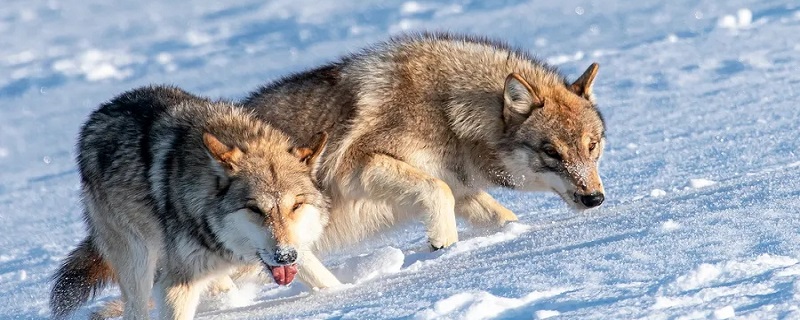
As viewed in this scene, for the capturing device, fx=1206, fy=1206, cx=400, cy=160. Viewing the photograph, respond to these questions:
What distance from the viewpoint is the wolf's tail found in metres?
6.71

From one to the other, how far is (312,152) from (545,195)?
2.84m

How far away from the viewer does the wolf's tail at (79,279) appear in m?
6.71

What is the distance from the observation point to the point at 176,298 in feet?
19.3

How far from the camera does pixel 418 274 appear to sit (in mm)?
6117

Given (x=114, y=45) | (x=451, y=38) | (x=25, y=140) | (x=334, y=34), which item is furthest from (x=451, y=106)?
(x=114, y=45)

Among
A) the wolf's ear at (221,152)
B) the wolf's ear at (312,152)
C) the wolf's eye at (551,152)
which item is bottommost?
the wolf's eye at (551,152)

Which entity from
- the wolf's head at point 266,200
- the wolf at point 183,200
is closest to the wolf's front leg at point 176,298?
the wolf at point 183,200

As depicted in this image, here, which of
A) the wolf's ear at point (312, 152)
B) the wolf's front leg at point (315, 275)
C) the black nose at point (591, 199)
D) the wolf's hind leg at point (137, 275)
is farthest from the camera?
the black nose at point (591, 199)

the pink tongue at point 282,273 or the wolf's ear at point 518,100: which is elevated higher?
the wolf's ear at point 518,100

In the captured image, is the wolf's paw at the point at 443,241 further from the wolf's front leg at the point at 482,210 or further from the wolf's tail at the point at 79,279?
the wolf's tail at the point at 79,279

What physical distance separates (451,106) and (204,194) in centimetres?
177

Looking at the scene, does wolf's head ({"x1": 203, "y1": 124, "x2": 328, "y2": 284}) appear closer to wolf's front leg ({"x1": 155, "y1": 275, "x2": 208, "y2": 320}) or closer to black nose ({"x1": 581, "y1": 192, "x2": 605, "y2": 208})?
wolf's front leg ({"x1": 155, "y1": 275, "x2": 208, "y2": 320})

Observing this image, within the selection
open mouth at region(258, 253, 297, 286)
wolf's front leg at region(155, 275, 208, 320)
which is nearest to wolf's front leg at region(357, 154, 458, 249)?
open mouth at region(258, 253, 297, 286)

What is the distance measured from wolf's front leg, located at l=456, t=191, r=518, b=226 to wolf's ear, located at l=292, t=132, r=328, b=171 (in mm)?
1662
